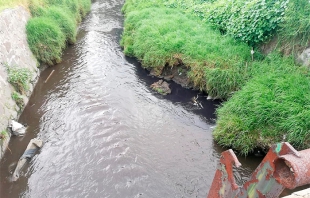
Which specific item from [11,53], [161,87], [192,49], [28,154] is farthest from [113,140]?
[11,53]

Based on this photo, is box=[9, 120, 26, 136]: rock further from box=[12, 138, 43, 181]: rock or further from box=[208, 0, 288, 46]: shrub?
box=[208, 0, 288, 46]: shrub

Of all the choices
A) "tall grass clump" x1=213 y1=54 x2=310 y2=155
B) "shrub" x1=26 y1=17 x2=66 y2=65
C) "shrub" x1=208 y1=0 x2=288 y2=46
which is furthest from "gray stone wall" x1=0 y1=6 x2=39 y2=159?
"shrub" x1=208 y1=0 x2=288 y2=46

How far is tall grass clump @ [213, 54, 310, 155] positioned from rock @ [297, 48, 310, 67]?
252 mm

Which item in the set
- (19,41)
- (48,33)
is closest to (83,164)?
(19,41)

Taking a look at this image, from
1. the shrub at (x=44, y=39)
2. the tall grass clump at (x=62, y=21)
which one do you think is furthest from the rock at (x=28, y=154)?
the tall grass clump at (x=62, y=21)

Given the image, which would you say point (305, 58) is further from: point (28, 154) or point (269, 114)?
point (28, 154)

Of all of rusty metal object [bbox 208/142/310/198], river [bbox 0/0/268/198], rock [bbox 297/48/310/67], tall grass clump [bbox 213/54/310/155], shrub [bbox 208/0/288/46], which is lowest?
river [bbox 0/0/268/198]

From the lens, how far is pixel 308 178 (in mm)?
1202

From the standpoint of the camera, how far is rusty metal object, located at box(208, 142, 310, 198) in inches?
47.5

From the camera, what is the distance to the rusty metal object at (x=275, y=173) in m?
1.21

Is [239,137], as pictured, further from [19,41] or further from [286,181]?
[19,41]

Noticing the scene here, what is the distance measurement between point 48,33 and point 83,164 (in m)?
6.40

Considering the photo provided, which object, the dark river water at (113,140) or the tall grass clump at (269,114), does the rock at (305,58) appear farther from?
the dark river water at (113,140)

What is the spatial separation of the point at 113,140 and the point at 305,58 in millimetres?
5641
